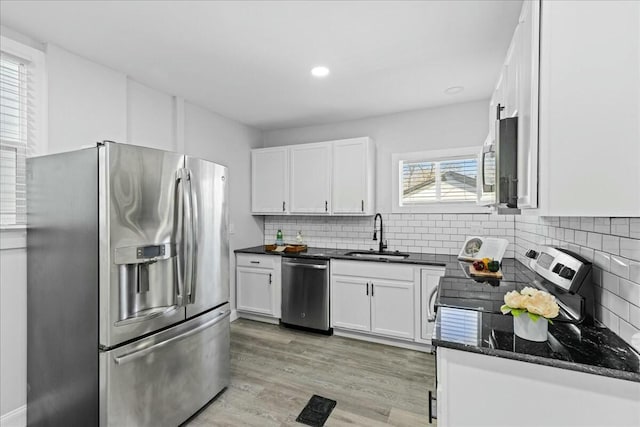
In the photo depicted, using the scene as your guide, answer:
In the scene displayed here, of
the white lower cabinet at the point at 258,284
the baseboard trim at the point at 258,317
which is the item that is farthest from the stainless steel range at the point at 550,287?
the baseboard trim at the point at 258,317

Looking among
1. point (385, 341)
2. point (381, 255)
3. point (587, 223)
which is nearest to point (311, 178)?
point (381, 255)

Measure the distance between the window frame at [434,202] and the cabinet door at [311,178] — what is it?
796mm

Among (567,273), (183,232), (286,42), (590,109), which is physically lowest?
(567,273)

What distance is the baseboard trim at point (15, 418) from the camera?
196 centimetres

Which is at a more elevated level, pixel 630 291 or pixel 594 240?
pixel 594 240

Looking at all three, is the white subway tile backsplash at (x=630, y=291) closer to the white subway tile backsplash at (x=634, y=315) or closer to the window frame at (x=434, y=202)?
the white subway tile backsplash at (x=634, y=315)

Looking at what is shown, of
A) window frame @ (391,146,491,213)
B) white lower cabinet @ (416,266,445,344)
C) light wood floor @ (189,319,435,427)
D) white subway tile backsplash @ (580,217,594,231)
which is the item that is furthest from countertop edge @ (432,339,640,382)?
window frame @ (391,146,491,213)

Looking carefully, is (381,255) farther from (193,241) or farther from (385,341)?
(193,241)

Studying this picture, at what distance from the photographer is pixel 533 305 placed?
3.83 ft

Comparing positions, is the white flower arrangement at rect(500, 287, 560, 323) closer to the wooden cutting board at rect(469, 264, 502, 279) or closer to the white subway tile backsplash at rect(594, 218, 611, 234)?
the white subway tile backsplash at rect(594, 218, 611, 234)

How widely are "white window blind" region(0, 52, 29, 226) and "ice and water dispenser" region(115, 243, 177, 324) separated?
3.37 feet

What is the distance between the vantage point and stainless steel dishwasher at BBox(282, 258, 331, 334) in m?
3.49

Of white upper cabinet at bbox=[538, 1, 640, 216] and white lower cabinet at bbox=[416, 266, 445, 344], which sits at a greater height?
white upper cabinet at bbox=[538, 1, 640, 216]

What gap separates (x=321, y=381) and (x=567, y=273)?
1923 millimetres
